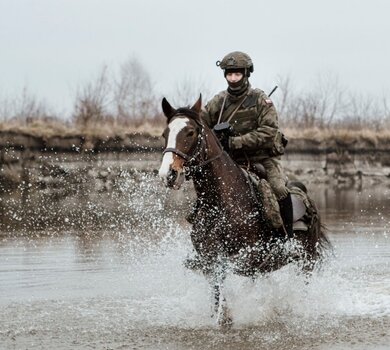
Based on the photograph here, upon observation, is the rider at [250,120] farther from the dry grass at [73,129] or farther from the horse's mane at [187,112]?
the dry grass at [73,129]

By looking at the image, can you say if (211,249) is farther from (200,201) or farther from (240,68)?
(240,68)

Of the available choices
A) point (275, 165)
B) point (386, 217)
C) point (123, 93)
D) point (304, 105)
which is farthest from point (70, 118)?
point (275, 165)

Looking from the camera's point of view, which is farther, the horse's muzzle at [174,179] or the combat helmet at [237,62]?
the combat helmet at [237,62]

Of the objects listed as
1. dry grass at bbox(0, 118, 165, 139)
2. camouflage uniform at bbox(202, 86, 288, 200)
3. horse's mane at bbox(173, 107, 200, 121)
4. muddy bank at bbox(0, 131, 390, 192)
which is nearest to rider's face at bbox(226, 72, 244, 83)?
camouflage uniform at bbox(202, 86, 288, 200)

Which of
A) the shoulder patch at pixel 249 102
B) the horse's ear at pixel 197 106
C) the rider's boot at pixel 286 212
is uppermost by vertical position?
the shoulder patch at pixel 249 102

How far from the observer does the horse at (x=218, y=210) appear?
8.54 m

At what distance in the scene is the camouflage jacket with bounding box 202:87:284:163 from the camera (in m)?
9.60

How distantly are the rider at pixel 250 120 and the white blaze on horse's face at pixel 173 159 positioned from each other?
1.21m

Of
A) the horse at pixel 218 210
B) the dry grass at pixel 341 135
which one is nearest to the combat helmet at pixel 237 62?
the horse at pixel 218 210

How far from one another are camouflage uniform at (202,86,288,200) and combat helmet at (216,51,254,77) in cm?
28

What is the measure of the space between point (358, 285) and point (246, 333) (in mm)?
3342

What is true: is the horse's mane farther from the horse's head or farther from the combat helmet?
the combat helmet

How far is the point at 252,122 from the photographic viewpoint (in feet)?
32.1

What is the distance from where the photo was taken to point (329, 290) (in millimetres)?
10570
